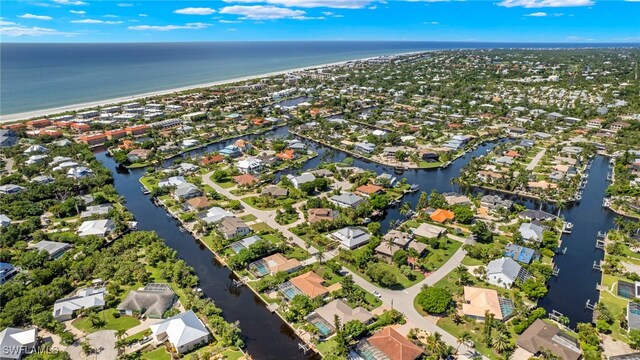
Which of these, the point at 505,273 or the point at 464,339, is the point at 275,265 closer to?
the point at 464,339

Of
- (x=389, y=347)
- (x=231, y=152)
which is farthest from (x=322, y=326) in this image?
(x=231, y=152)

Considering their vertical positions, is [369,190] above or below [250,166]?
below

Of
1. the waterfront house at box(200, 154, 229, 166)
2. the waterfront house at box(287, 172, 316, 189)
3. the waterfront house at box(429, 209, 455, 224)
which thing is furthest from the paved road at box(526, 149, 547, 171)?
the waterfront house at box(200, 154, 229, 166)

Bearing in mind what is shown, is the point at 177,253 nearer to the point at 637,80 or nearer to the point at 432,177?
the point at 432,177

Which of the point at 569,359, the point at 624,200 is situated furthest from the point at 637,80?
the point at 569,359

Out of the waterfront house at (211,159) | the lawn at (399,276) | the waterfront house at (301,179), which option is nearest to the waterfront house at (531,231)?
the lawn at (399,276)
